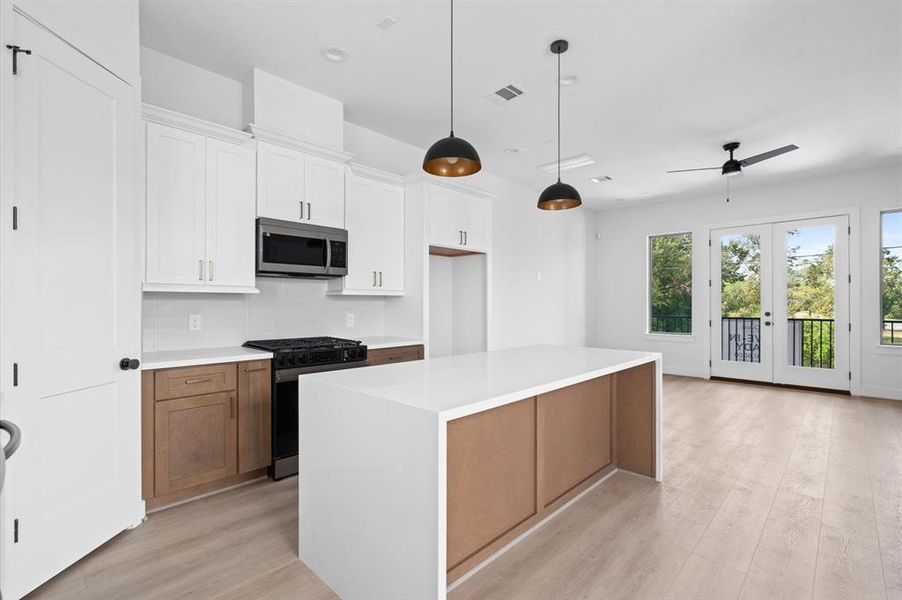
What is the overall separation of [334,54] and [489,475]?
113 inches

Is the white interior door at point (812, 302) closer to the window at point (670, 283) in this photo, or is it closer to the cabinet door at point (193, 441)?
the window at point (670, 283)

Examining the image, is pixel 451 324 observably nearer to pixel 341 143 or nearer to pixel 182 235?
pixel 341 143

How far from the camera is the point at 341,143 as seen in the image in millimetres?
3783

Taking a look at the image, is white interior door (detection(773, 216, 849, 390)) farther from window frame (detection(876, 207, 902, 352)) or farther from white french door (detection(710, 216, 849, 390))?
window frame (detection(876, 207, 902, 352))

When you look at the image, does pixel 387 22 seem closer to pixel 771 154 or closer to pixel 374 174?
pixel 374 174

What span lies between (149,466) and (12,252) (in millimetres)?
1357

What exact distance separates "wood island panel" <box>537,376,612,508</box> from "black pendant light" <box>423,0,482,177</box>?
4.22 feet

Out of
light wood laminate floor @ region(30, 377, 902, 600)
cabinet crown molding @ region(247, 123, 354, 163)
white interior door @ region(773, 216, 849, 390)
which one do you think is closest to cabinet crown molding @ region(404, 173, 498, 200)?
cabinet crown molding @ region(247, 123, 354, 163)

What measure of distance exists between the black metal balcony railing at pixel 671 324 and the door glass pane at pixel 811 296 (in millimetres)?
1316

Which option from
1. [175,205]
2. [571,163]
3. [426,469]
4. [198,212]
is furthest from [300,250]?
[571,163]

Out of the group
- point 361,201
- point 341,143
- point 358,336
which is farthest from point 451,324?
→ point 341,143

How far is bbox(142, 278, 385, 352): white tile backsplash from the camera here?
Result: 3.05 metres

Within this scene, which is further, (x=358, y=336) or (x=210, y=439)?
(x=358, y=336)

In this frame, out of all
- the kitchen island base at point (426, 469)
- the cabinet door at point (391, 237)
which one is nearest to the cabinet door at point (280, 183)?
the cabinet door at point (391, 237)
